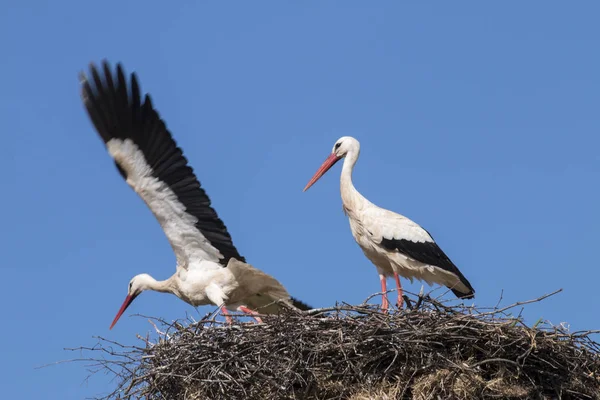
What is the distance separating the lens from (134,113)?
9430mm

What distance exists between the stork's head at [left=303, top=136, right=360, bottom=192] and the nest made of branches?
117 inches

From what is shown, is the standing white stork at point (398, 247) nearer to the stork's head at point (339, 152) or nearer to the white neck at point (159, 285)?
the stork's head at point (339, 152)

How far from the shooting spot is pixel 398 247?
9.36 meters

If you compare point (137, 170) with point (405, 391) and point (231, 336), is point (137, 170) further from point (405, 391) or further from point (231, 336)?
point (405, 391)

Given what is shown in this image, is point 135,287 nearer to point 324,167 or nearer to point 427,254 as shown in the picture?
point 324,167

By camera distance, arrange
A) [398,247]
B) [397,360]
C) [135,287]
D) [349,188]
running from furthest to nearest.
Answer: [135,287]
[349,188]
[398,247]
[397,360]

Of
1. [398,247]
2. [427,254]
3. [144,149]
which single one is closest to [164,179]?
[144,149]

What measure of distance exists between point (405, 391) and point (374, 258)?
269cm

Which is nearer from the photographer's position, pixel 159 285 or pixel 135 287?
pixel 159 285

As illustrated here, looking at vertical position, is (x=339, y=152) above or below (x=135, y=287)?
above

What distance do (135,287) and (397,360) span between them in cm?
429

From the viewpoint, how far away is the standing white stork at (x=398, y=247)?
9383 mm

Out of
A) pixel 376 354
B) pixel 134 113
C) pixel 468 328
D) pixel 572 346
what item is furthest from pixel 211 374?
pixel 134 113

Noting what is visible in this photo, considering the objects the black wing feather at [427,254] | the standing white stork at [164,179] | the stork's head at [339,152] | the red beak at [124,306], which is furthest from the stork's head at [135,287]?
the black wing feather at [427,254]
